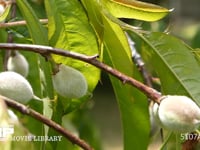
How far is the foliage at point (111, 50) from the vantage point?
2.49 feet

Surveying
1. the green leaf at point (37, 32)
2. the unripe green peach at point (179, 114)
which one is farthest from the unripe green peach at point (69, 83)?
the unripe green peach at point (179, 114)

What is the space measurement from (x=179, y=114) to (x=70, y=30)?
0.22 meters

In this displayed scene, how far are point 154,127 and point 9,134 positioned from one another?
658 millimetres

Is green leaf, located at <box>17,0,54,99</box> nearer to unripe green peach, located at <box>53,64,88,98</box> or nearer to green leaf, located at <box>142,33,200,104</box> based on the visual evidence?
unripe green peach, located at <box>53,64,88,98</box>

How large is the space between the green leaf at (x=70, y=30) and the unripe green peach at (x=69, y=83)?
3cm

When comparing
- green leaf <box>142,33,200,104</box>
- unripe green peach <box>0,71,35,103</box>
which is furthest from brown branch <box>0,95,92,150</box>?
green leaf <box>142,33,200,104</box>

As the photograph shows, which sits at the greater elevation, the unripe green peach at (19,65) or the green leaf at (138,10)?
the green leaf at (138,10)

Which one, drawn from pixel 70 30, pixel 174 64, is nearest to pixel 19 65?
pixel 70 30

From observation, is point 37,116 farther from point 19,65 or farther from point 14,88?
point 19,65

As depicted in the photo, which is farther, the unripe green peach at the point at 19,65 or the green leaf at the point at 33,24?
the unripe green peach at the point at 19,65

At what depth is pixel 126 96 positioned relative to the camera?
86cm

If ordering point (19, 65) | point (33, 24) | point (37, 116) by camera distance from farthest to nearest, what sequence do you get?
point (19, 65) < point (33, 24) < point (37, 116)

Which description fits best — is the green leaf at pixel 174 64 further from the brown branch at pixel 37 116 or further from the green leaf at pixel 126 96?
the brown branch at pixel 37 116

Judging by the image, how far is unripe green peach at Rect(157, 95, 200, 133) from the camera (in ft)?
2.17
